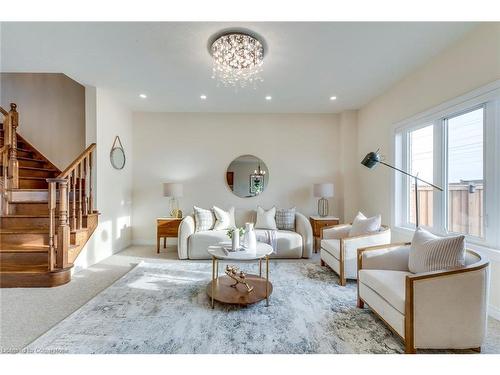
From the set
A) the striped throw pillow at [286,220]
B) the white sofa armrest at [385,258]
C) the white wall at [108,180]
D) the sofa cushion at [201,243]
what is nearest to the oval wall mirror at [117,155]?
the white wall at [108,180]

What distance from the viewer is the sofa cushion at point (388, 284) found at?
161cm

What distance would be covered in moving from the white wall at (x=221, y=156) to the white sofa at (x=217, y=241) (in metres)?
0.96

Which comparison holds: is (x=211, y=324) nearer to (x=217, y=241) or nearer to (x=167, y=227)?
(x=217, y=241)

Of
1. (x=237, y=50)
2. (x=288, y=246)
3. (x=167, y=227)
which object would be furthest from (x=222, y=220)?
(x=237, y=50)

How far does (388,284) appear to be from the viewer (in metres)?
1.76

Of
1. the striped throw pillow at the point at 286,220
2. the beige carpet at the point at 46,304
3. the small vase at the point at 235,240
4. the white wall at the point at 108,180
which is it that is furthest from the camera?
the striped throw pillow at the point at 286,220

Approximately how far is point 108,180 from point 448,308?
455 centimetres

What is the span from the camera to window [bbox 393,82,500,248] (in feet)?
6.81

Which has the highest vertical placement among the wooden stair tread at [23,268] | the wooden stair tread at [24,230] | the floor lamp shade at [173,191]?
the floor lamp shade at [173,191]

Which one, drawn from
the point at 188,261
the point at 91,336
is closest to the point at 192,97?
the point at 188,261

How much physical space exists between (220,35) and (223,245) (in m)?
2.27

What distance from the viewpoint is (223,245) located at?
2672mm

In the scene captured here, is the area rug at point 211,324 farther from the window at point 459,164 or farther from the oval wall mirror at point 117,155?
the oval wall mirror at point 117,155

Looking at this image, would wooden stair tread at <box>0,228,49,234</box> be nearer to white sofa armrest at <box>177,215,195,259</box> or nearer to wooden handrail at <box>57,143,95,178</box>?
wooden handrail at <box>57,143,95,178</box>
